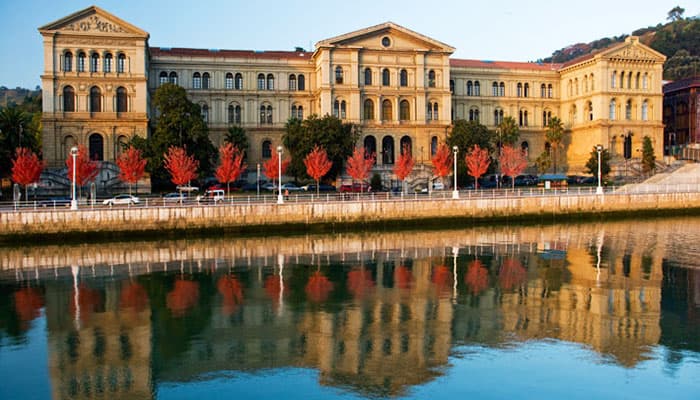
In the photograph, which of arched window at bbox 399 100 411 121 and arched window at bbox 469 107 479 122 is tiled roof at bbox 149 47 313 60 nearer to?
arched window at bbox 399 100 411 121

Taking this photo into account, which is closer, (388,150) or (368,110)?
(368,110)

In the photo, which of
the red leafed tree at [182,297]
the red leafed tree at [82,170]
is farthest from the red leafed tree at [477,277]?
the red leafed tree at [82,170]

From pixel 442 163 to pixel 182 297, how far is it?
49788 millimetres

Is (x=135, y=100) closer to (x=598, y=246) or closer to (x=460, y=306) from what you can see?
(x=598, y=246)

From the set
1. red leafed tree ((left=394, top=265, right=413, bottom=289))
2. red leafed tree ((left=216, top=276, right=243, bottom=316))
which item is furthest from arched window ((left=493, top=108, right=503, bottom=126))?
red leafed tree ((left=216, top=276, right=243, bottom=316))

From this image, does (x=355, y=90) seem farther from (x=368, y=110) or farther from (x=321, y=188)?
(x=321, y=188)

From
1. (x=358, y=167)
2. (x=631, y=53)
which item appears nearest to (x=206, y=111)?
(x=358, y=167)

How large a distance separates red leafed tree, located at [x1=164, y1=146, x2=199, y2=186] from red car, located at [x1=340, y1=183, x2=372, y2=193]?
1464 centimetres

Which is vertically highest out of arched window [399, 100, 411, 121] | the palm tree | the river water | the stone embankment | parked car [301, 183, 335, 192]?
arched window [399, 100, 411, 121]

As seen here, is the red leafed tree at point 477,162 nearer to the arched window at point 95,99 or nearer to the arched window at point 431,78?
the arched window at point 431,78

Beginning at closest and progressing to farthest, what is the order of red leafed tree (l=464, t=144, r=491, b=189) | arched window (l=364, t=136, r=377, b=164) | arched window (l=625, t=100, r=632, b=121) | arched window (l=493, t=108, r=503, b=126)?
1. red leafed tree (l=464, t=144, r=491, b=189)
2. arched window (l=364, t=136, r=377, b=164)
3. arched window (l=625, t=100, r=632, b=121)
4. arched window (l=493, t=108, r=503, b=126)

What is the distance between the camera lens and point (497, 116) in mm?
98812

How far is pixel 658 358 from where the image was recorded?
2134 cm

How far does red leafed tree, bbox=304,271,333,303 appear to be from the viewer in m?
30.8
